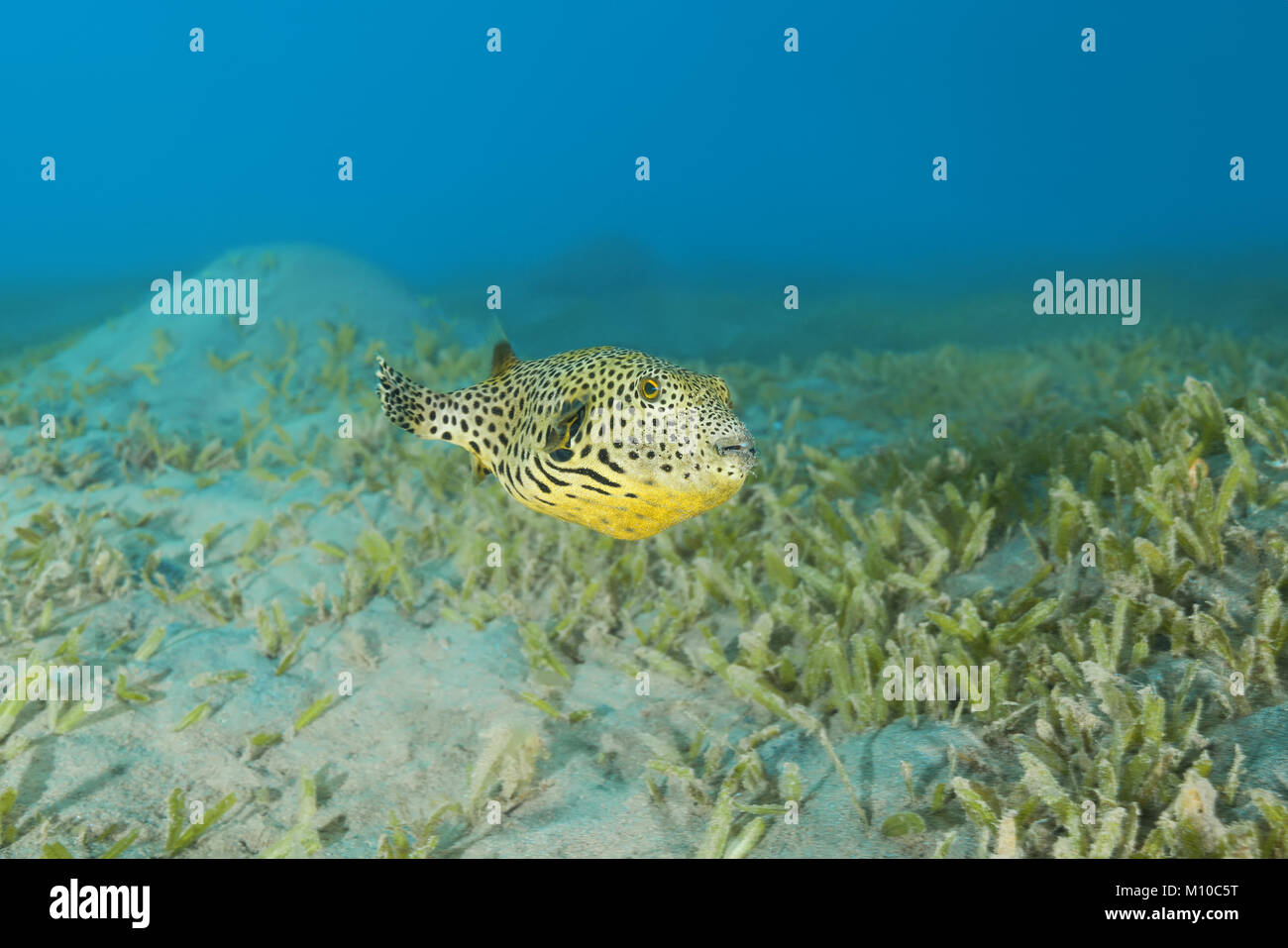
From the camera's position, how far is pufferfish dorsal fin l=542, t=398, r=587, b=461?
2.01 meters

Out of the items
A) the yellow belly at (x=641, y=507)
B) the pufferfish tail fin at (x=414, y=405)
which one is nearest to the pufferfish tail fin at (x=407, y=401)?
the pufferfish tail fin at (x=414, y=405)

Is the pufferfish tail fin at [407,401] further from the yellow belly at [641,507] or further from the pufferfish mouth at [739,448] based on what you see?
the pufferfish mouth at [739,448]

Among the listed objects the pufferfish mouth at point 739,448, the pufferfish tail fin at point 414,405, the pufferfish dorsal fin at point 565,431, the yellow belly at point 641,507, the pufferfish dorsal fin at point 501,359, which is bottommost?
the yellow belly at point 641,507

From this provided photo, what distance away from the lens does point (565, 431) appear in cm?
201

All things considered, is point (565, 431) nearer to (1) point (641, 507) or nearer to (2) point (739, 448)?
(1) point (641, 507)

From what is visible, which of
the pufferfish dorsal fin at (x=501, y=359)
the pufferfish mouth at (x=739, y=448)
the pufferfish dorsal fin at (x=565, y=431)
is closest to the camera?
the pufferfish mouth at (x=739, y=448)

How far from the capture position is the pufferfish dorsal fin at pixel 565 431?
201 cm

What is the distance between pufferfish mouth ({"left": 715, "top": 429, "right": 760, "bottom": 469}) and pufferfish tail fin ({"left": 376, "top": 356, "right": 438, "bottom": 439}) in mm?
1159

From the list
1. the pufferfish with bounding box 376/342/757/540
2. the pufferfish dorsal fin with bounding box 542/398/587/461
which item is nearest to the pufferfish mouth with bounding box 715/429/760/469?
the pufferfish with bounding box 376/342/757/540

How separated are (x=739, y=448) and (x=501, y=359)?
3.98 feet

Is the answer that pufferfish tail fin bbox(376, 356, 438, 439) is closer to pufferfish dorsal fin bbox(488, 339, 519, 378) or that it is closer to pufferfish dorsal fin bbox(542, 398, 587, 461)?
pufferfish dorsal fin bbox(488, 339, 519, 378)

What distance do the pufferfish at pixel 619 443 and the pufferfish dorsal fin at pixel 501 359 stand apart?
29cm

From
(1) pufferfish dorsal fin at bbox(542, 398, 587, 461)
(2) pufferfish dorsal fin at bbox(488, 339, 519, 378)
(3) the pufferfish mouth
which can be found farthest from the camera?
(2) pufferfish dorsal fin at bbox(488, 339, 519, 378)
